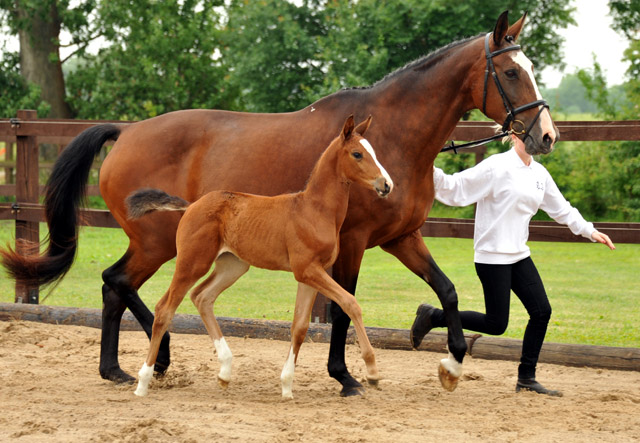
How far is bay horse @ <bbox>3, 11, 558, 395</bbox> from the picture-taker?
4.72m

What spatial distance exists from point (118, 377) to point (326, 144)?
6.55ft

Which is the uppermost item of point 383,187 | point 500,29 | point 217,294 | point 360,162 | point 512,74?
point 500,29

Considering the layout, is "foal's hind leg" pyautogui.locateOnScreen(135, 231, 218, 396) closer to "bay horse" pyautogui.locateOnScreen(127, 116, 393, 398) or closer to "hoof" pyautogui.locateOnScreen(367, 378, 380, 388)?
"bay horse" pyautogui.locateOnScreen(127, 116, 393, 398)

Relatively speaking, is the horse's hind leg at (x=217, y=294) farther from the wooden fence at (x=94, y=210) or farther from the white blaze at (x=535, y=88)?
the white blaze at (x=535, y=88)

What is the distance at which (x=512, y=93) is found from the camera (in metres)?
4.62

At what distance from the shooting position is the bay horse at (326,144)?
4723mm

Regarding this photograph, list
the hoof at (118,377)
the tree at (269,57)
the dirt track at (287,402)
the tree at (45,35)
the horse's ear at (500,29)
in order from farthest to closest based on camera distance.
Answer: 1. the tree at (269,57)
2. the tree at (45,35)
3. the hoof at (118,377)
4. the horse's ear at (500,29)
5. the dirt track at (287,402)

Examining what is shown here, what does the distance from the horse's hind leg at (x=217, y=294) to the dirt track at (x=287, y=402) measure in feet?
0.74

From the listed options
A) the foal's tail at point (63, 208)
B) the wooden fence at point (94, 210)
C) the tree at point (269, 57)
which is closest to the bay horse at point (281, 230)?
the foal's tail at point (63, 208)

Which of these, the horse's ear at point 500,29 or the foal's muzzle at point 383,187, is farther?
the horse's ear at point 500,29

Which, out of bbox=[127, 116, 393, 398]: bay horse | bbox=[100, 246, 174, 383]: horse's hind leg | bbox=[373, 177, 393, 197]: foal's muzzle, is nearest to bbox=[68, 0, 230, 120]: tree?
bbox=[100, 246, 174, 383]: horse's hind leg

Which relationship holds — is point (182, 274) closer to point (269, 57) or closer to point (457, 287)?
point (457, 287)

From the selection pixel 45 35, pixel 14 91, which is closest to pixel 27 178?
pixel 14 91

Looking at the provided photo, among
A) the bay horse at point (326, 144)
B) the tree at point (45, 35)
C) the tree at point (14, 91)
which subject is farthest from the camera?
the tree at point (45, 35)
